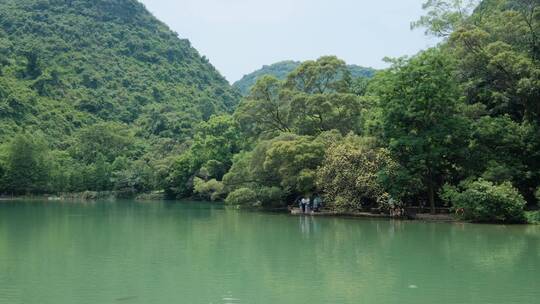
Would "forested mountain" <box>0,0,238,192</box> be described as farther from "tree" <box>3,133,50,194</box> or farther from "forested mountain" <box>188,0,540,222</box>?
"forested mountain" <box>188,0,540,222</box>

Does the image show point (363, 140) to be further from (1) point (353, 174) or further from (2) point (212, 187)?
(2) point (212, 187)

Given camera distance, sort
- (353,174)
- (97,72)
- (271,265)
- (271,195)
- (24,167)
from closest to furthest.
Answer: (271,265), (353,174), (271,195), (24,167), (97,72)

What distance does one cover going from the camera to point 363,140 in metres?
28.1

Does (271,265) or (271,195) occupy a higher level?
(271,195)

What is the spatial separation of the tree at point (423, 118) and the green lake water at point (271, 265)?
5.23 m

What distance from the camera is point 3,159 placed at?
53.3 metres

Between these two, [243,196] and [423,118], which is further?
[243,196]

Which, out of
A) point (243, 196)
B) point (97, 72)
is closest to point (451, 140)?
point (243, 196)

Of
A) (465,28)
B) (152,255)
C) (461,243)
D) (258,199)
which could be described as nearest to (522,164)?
(465,28)

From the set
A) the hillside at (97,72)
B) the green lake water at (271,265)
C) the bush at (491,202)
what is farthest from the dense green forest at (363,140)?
the green lake water at (271,265)

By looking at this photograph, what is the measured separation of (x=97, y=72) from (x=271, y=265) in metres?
82.2

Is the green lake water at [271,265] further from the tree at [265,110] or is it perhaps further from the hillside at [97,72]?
the hillside at [97,72]

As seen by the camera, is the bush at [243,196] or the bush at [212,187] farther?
the bush at [212,187]

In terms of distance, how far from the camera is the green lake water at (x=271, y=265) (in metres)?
9.34
